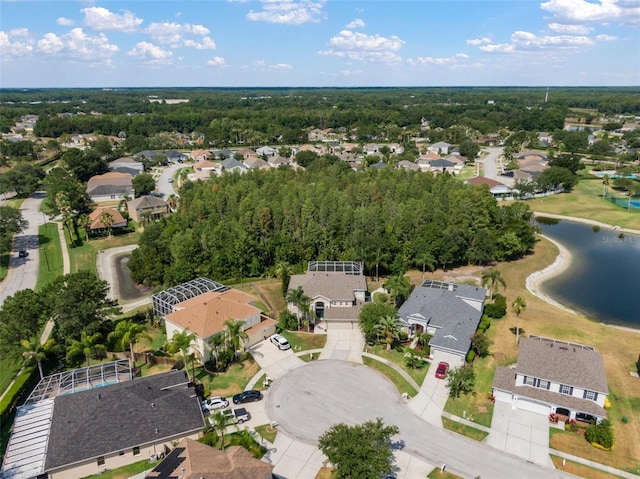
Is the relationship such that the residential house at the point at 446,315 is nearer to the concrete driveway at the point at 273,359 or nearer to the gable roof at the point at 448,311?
the gable roof at the point at 448,311

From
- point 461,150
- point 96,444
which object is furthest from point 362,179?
point 461,150

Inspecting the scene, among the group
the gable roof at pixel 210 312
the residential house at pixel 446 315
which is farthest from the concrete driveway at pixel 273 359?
the residential house at pixel 446 315

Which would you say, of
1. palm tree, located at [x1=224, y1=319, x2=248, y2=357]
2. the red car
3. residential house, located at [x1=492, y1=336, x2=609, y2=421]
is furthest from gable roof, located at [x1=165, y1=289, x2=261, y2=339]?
residential house, located at [x1=492, y1=336, x2=609, y2=421]

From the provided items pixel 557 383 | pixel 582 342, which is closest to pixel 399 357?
pixel 557 383

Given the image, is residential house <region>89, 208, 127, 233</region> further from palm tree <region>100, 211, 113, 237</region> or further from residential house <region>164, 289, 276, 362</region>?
residential house <region>164, 289, 276, 362</region>

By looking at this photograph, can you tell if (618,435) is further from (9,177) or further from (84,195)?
(9,177)

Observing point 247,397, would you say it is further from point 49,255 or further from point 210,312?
point 49,255

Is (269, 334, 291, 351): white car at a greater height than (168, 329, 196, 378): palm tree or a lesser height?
lesser

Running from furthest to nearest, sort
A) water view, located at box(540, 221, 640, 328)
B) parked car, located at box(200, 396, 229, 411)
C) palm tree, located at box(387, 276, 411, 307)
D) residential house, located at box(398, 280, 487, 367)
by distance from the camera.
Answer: water view, located at box(540, 221, 640, 328) < palm tree, located at box(387, 276, 411, 307) < residential house, located at box(398, 280, 487, 367) < parked car, located at box(200, 396, 229, 411)
